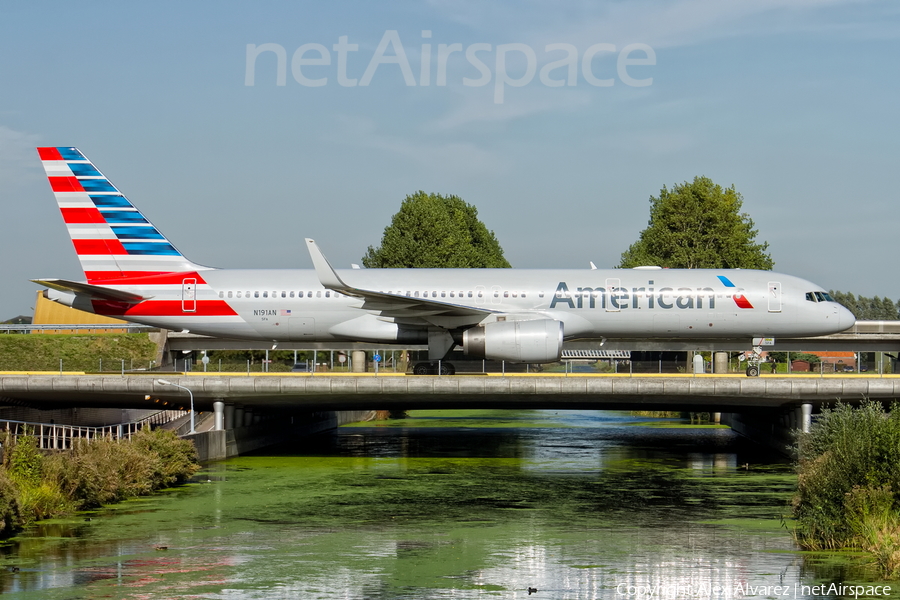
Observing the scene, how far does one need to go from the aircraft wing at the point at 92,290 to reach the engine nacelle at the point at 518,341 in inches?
654

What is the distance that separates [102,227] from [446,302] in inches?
725

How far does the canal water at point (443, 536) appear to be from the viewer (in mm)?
25016

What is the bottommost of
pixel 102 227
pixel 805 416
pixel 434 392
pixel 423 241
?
pixel 805 416

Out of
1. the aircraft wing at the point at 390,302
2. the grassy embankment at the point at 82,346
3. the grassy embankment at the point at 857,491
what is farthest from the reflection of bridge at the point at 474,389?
the grassy embankment at the point at 82,346

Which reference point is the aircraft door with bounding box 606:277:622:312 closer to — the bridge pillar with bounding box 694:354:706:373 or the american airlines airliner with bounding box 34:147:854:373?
the american airlines airliner with bounding box 34:147:854:373

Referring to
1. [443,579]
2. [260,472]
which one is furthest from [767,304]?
[443,579]

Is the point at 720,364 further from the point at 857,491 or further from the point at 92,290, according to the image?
the point at 92,290

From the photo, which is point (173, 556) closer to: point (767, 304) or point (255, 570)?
point (255, 570)

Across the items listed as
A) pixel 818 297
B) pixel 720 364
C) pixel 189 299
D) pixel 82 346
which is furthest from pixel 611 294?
pixel 82 346

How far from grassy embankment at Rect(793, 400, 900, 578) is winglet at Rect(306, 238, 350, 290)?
20897 mm

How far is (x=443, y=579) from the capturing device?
84.4ft

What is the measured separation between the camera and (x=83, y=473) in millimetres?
37344

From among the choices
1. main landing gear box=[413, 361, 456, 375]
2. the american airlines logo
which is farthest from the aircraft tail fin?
the american airlines logo

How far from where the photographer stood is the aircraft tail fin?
171 ft
